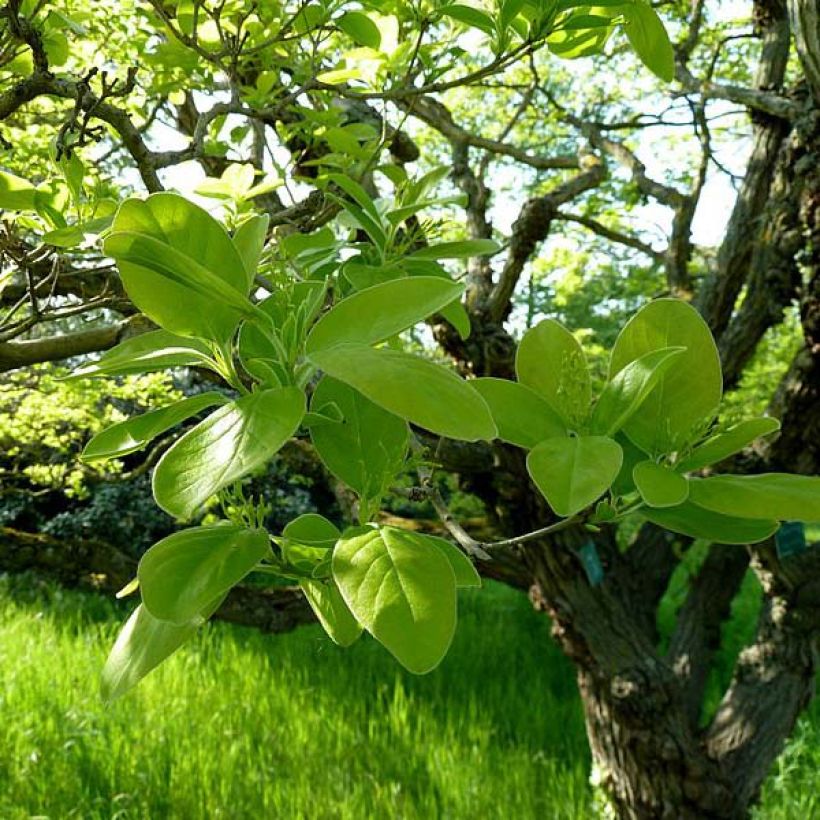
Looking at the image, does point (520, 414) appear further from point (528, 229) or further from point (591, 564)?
point (591, 564)

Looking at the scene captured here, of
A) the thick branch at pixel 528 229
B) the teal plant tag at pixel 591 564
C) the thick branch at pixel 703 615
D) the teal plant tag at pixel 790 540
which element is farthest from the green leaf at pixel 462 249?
the thick branch at pixel 703 615

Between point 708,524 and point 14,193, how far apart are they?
0.68 metres

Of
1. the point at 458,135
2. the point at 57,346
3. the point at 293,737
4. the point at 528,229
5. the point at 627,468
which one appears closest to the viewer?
the point at 627,468

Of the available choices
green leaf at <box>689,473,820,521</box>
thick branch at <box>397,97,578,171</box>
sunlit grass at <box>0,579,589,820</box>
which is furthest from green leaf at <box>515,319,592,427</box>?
sunlit grass at <box>0,579,589,820</box>

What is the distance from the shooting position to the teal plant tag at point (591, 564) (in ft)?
9.46

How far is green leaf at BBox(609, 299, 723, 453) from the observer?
0.55 metres

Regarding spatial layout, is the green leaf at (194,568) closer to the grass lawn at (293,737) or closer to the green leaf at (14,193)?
the green leaf at (14,193)

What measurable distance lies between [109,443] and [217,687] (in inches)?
144

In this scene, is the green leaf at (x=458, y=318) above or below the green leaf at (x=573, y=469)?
above

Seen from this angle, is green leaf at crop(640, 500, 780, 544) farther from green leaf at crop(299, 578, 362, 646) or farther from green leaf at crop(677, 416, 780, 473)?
green leaf at crop(299, 578, 362, 646)

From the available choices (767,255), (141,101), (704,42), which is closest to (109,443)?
(141,101)

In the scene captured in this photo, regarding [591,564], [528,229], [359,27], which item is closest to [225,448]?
[359,27]

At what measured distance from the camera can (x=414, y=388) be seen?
1.22 feet

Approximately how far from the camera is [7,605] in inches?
203
